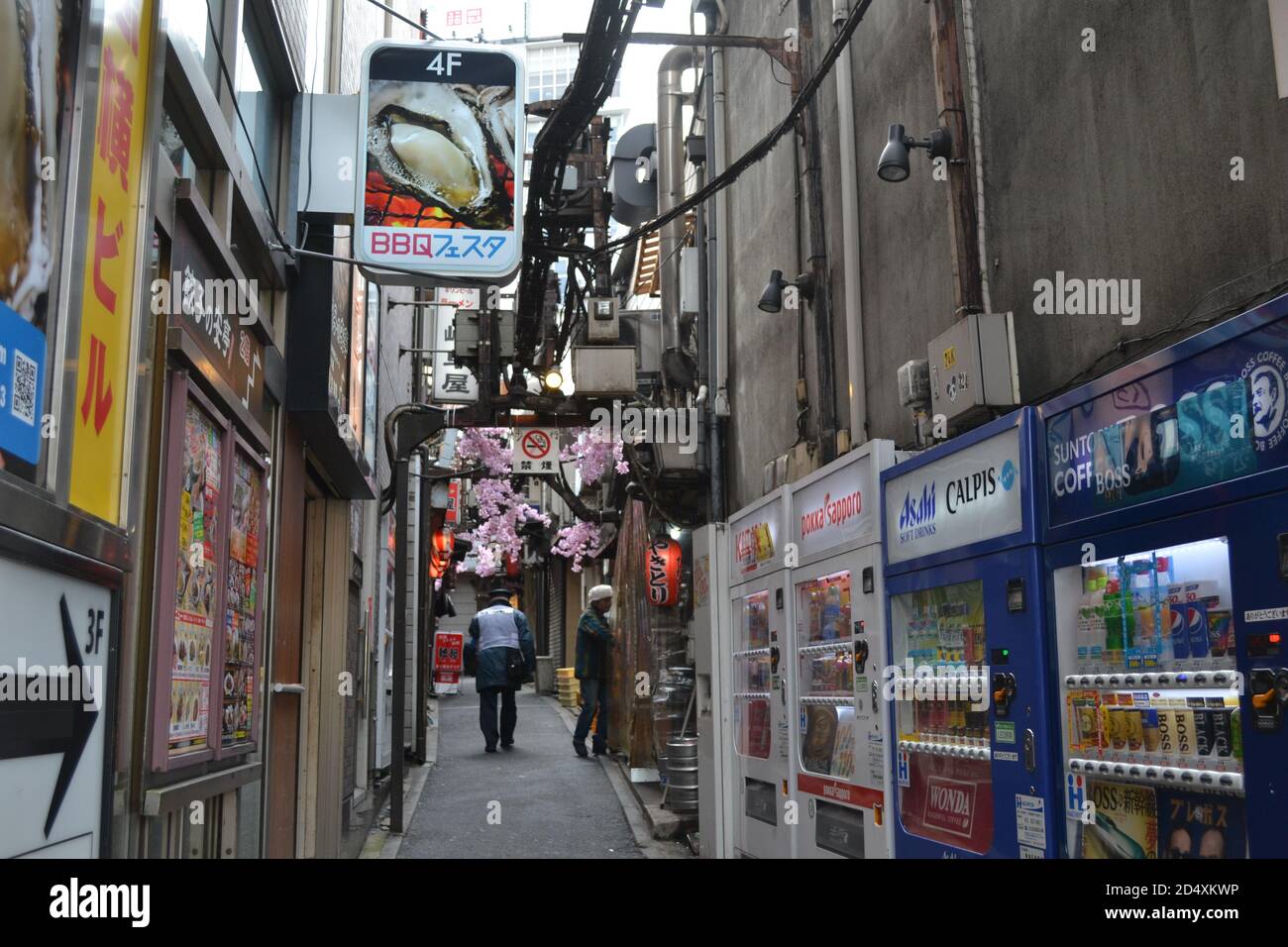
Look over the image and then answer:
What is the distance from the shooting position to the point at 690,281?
12.9 meters

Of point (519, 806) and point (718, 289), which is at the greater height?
point (718, 289)

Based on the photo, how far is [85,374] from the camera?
311cm

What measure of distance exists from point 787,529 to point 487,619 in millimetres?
8113

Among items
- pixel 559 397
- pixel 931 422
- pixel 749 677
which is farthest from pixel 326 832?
pixel 559 397

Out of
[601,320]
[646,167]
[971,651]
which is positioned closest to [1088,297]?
[971,651]

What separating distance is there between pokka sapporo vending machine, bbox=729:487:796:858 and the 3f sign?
3.91 meters

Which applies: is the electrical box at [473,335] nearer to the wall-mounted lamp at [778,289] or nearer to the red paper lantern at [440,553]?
the wall-mounted lamp at [778,289]

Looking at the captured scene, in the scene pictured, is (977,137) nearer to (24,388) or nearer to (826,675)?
(826,675)

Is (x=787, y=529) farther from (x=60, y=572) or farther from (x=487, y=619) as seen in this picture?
(x=487, y=619)

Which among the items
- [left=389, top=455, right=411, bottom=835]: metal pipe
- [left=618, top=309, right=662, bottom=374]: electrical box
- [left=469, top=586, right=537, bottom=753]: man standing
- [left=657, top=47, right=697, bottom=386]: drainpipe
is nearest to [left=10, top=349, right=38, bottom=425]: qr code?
[left=389, top=455, right=411, bottom=835]: metal pipe

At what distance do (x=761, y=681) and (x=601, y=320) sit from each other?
19.5 feet

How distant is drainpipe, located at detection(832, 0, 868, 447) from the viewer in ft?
26.2

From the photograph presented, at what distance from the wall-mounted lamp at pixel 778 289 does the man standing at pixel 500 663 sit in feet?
25.6

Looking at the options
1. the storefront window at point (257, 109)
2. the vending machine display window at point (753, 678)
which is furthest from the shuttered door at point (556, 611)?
the storefront window at point (257, 109)
